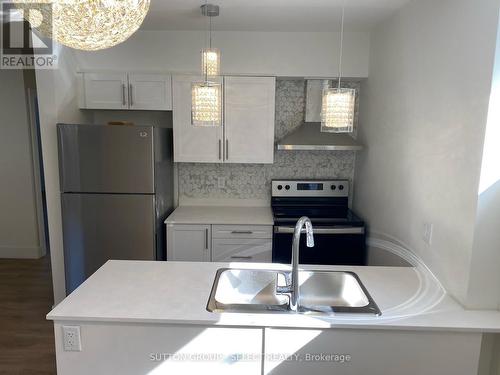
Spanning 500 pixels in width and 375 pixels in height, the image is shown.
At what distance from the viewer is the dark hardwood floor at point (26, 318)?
2354 mm

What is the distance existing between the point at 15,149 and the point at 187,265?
324 centimetres

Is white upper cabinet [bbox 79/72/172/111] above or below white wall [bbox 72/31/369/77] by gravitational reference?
below

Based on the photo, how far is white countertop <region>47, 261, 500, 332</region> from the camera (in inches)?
56.7

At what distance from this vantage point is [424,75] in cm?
202

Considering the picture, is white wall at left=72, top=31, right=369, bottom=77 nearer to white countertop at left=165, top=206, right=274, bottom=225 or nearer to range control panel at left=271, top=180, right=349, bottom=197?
range control panel at left=271, top=180, right=349, bottom=197

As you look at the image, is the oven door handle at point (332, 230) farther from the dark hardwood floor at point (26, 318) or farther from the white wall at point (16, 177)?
the white wall at point (16, 177)

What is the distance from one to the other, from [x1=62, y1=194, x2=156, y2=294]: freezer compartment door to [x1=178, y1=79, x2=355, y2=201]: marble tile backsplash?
31.5 inches

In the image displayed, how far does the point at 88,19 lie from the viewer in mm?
1097

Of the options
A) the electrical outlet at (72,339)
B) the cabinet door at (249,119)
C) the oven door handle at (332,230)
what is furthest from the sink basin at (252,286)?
the cabinet door at (249,119)

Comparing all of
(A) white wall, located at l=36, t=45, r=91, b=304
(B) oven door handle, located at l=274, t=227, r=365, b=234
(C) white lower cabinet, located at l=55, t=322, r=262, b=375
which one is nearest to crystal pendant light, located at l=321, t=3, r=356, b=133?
(C) white lower cabinet, located at l=55, t=322, r=262, b=375

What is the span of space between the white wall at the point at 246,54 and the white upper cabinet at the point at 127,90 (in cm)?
12

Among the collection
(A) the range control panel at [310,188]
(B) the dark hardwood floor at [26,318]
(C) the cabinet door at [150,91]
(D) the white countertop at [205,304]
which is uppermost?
(C) the cabinet door at [150,91]

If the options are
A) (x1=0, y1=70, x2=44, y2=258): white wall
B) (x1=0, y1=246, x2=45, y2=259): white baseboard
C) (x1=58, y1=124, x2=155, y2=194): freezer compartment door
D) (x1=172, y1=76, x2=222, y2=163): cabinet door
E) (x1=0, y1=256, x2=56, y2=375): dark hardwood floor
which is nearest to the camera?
(x1=0, y1=256, x2=56, y2=375): dark hardwood floor

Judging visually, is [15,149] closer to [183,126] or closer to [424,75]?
[183,126]
